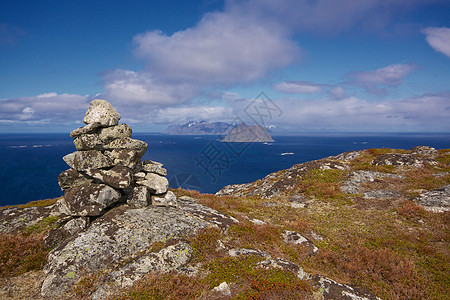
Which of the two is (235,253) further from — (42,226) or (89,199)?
(42,226)

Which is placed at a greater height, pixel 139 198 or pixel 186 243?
pixel 139 198

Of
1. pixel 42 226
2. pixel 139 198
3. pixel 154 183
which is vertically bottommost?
pixel 42 226

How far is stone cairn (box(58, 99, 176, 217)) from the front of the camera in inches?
526

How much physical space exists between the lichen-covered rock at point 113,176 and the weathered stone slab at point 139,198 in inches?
44.3

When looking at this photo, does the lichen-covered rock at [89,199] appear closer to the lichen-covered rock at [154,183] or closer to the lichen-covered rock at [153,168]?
the lichen-covered rock at [154,183]

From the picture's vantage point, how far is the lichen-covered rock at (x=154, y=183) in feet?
51.7

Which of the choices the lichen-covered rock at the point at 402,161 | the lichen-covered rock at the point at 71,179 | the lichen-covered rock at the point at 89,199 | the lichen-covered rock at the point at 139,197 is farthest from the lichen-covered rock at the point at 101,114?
the lichen-covered rock at the point at 402,161

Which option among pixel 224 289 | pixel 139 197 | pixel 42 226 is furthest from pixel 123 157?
pixel 224 289

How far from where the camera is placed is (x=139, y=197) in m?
14.7

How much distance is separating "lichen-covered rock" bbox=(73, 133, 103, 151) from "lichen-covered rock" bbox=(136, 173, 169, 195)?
3947mm

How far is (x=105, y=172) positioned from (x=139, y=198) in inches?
110

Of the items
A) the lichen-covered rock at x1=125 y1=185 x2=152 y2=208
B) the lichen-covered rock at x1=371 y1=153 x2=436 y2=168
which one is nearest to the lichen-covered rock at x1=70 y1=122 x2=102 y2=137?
the lichen-covered rock at x1=125 y1=185 x2=152 y2=208

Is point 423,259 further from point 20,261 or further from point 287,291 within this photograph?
point 20,261

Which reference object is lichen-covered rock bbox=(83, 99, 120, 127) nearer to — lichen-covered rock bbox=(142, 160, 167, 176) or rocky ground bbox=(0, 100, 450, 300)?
rocky ground bbox=(0, 100, 450, 300)
